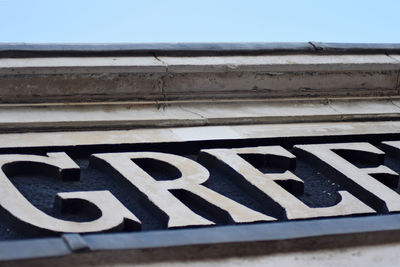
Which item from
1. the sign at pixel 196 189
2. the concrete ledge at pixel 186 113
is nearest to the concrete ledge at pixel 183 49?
the concrete ledge at pixel 186 113

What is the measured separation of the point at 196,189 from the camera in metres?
5.48

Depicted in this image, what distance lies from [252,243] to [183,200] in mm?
1044

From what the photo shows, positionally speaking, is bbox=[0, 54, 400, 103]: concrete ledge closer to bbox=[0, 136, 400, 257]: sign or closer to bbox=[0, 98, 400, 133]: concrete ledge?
bbox=[0, 98, 400, 133]: concrete ledge

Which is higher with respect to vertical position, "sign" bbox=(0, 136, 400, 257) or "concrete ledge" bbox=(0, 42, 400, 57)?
"concrete ledge" bbox=(0, 42, 400, 57)

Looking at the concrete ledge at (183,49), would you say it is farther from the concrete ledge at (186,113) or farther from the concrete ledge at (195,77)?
the concrete ledge at (186,113)

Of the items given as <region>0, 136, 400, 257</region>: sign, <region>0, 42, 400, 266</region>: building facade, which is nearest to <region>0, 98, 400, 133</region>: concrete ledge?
<region>0, 42, 400, 266</region>: building facade

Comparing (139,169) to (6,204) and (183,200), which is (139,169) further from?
(6,204)

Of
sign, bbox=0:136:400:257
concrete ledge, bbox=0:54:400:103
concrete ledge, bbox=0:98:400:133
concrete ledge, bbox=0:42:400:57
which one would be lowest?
sign, bbox=0:136:400:257

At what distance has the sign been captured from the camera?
480 centimetres

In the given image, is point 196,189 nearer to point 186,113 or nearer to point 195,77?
point 186,113

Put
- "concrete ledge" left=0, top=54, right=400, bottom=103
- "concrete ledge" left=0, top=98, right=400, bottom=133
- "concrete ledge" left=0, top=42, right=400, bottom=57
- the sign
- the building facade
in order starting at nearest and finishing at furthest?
the building facade
the sign
"concrete ledge" left=0, top=98, right=400, bottom=133
"concrete ledge" left=0, top=54, right=400, bottom=103
"concrete ledge" left=0, top=42, right=400, bottom=57

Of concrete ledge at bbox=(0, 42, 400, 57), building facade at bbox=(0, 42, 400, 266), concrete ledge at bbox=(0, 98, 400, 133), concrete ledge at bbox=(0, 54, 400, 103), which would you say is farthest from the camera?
concrete ledge at bbox=(0, 42, 400, 57)

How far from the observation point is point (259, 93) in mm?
7418

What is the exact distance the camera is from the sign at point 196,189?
4805 mm
